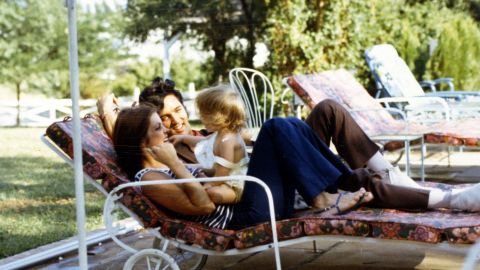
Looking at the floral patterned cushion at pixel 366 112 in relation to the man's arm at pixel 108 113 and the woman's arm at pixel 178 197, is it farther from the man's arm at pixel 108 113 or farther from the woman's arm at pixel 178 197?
the woman's arm at pixel 178 197

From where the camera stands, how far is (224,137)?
284 centimetres

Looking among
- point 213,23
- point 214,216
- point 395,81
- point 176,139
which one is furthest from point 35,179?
point 395,81

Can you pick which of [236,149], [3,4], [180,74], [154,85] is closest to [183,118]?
[154,85]

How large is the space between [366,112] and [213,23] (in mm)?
1052

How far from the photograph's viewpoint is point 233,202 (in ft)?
9.34

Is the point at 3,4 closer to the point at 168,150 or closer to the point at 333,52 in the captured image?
the point at 168,150

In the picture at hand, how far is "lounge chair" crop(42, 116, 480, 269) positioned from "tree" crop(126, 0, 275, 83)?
989mm

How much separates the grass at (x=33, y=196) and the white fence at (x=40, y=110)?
46mm

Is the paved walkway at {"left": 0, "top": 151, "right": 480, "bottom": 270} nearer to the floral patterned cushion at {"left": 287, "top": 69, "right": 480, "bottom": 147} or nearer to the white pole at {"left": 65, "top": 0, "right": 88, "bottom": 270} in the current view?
the white pole at {"left": 65, "top": 0, "right": 88, "bottom": 270}

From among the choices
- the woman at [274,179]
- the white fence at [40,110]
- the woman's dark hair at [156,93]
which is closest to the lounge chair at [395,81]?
the white fence at [40,110]

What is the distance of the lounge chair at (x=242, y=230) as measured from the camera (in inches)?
101

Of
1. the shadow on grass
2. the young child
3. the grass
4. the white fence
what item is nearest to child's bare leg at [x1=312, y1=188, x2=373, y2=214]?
the young child

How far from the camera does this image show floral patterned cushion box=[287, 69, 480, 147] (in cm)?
437

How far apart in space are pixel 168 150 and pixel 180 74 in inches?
82.5
